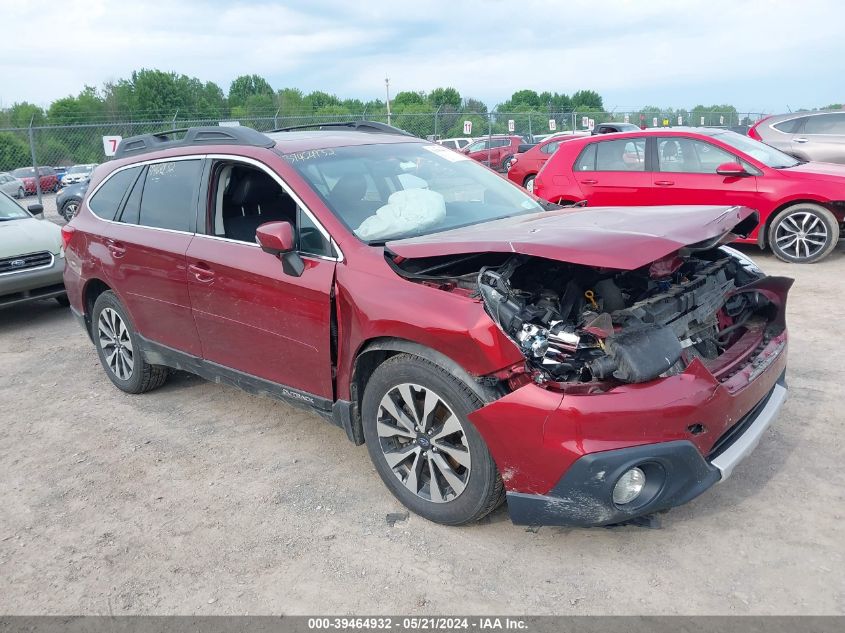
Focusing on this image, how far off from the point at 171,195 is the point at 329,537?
2.52 m

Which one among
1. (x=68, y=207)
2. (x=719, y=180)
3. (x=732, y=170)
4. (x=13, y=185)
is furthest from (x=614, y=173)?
(x=13, y=185)

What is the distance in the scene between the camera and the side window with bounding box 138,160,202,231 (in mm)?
4355

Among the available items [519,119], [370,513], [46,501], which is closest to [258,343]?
[370,513]

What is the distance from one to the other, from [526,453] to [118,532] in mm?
2104

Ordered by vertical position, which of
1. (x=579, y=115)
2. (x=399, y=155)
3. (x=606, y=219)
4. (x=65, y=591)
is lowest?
(x=65, y=591)

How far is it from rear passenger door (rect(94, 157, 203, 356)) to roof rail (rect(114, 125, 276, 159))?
0.51 ft

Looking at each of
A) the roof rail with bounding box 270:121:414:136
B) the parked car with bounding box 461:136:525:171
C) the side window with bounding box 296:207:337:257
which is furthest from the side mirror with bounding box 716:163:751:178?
the parked car with bounding box 461:136:525:171

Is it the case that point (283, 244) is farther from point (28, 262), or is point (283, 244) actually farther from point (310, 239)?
point (28, 262)

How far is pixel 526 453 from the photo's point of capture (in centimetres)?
279

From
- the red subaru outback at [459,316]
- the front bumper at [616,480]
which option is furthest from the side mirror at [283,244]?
the front bumper at [616,480]

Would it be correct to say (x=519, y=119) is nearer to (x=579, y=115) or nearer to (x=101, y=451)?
(x=579, y=115)

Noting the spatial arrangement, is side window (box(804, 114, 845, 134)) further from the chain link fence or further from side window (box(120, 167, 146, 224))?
side window (box(120, 167, 146, 224))

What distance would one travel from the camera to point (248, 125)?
2239 cm

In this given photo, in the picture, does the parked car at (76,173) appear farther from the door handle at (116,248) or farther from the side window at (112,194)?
the door handle at (116,248)
